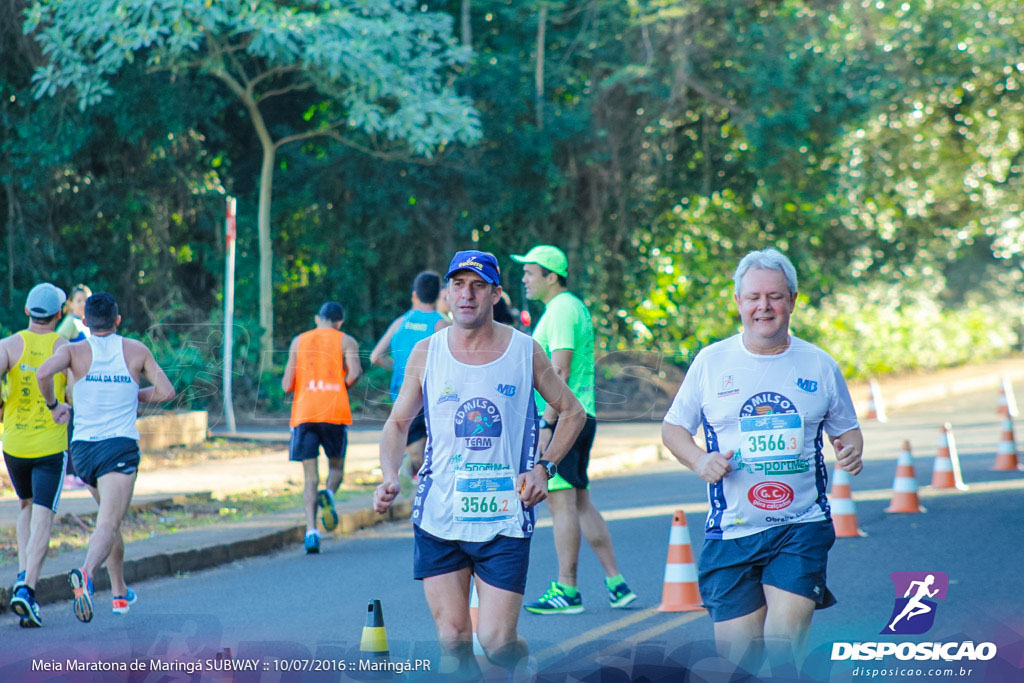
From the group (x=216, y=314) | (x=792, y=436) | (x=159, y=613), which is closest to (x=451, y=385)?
(x=792, y=436)

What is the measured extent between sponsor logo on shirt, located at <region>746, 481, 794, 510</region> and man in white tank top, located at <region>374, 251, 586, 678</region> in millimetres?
757

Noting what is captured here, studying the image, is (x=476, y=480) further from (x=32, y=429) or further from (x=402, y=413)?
(x=32, y=429)

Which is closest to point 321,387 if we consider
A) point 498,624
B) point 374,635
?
point 374,635

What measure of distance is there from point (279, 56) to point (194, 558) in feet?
34.2

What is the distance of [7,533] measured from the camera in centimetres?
930

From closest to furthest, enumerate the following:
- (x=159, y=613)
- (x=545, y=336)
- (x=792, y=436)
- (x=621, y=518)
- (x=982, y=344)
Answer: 1. (x=792, y=436)
2. (x=545, y=336)
3. (x=159, y=613)
4. (x=621, y=518)
5. (x=982, y=344)

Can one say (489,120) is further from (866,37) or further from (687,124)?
(866,37)

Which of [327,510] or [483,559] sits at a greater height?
[483,559]

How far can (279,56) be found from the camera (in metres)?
17.7

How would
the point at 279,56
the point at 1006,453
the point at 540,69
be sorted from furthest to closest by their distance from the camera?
the point at 540,69, the point at 279,56, the point at 1006,453

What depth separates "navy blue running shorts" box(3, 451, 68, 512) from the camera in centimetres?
718

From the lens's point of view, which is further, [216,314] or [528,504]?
[216,314]

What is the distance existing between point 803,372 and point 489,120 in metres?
16.1

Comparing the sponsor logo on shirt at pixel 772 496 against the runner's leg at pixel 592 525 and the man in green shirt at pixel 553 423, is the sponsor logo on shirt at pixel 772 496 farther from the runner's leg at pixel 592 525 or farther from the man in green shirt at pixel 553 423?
the runner's leg at pixel 592 525
